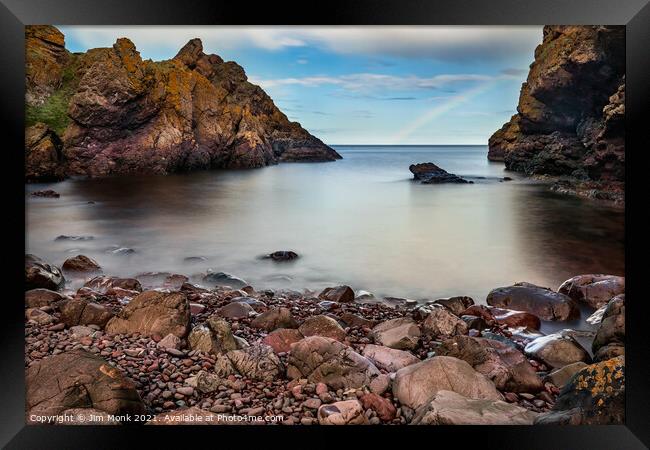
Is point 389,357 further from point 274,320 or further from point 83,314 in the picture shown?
point 83,314

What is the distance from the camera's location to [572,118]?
5547 mm

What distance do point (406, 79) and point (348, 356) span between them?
2422 millimetres

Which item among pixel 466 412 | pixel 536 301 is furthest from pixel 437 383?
pixel 536 301

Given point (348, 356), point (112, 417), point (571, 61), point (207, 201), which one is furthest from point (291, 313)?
point (571, 61)

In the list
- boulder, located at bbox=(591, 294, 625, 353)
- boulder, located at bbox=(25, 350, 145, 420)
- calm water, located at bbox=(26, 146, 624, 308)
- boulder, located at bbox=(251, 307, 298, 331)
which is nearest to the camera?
boulder, located at bbox=(25, 350, 145, 420)

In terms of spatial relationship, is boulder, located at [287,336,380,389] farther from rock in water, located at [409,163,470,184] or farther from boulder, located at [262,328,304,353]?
rock in water, located at [409,163,470,184]

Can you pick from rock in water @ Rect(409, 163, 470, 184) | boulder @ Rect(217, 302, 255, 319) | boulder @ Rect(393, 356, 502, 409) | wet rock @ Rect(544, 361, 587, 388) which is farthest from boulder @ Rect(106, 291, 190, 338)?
rock in water @ Rect(409, 163, 470, 184)

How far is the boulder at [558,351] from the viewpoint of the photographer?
3.32 m

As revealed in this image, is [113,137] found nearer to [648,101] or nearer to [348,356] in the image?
[348,356]

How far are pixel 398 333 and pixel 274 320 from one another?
0.90 m

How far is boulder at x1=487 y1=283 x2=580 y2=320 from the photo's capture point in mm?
3855

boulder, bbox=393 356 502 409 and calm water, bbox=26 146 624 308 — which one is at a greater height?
calm water, bbox=26 146 624 308

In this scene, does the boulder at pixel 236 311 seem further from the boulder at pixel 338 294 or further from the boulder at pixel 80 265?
the boulder at pixel 80 265

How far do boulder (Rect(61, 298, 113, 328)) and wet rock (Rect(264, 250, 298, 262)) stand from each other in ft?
4.93
